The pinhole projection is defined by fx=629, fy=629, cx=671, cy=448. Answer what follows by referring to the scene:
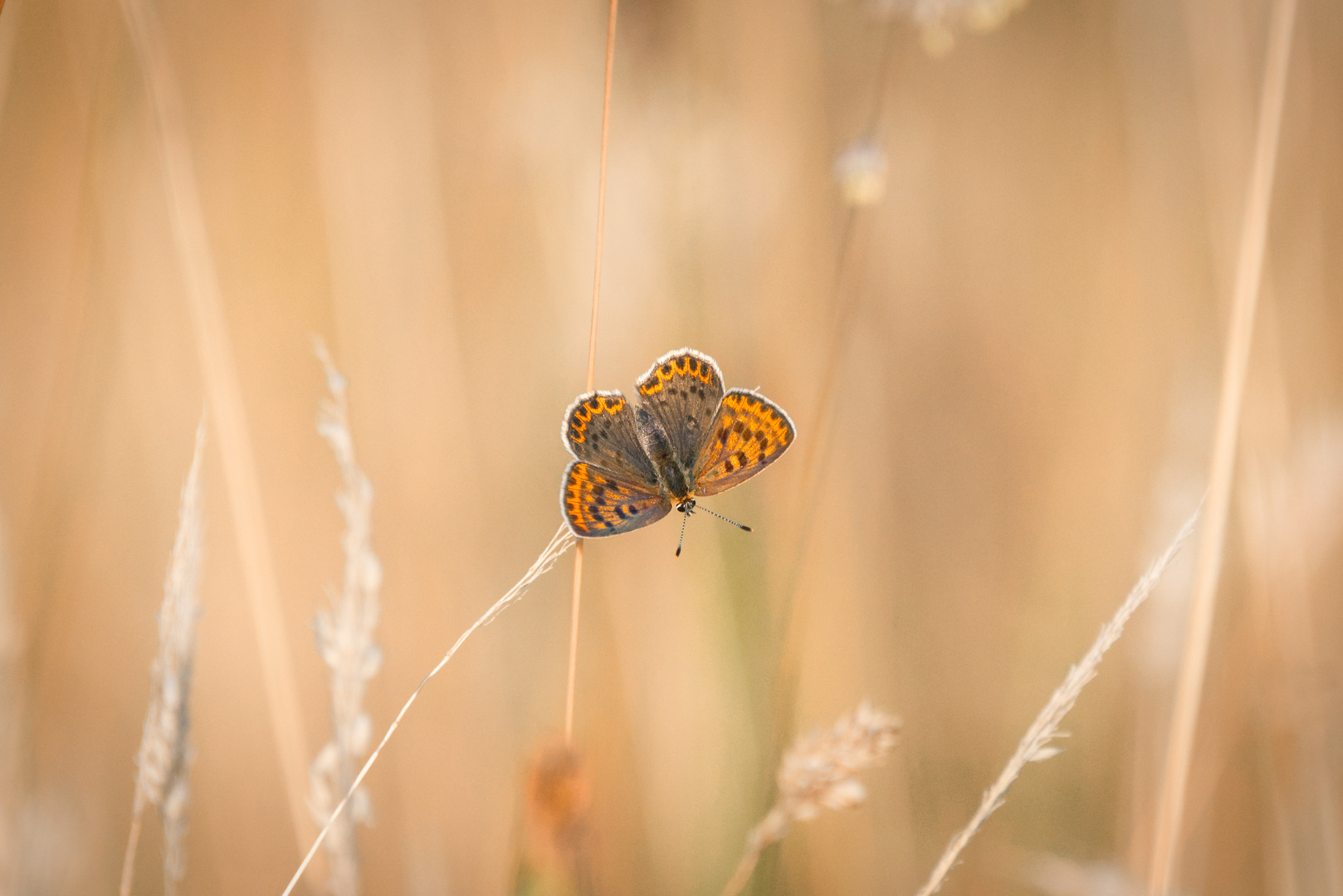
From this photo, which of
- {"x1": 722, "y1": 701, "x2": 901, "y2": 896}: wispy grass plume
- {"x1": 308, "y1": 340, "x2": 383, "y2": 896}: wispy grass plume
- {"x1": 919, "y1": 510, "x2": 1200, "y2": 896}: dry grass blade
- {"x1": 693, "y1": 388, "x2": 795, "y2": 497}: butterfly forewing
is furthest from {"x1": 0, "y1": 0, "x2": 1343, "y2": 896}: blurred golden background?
{"x1": 308, "y1": 340, "x2": 383, "y2": 896}: wispy grass plume

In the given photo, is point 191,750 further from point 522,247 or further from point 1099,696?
point 1099,696

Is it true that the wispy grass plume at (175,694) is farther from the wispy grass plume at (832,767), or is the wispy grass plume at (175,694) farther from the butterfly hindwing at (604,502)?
the wispy grass plume at (832,767)

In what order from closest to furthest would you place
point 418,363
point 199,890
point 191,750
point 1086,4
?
point 191,750
point 199,890
point 418,363
point 1086,4

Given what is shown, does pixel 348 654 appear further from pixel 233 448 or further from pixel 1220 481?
pixel 1220 481

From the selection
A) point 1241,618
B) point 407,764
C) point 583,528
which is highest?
point 583,528

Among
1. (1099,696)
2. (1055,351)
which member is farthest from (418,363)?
Result: (1099,696)

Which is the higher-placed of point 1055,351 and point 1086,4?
point 1086,4

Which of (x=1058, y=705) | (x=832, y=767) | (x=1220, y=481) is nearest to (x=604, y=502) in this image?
(x=832, y=767)
